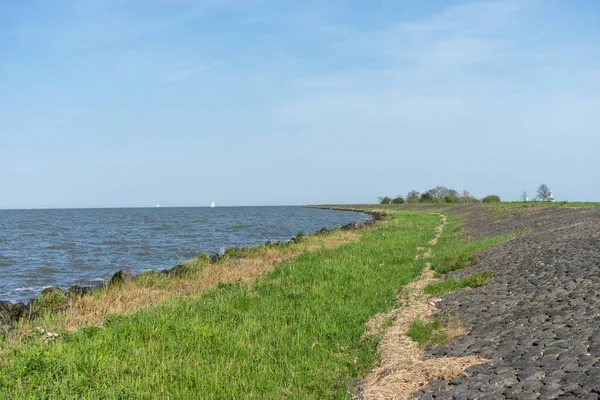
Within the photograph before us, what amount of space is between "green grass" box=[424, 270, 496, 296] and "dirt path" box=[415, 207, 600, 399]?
0.38 m

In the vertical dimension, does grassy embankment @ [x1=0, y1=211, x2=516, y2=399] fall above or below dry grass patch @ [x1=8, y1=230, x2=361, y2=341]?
above

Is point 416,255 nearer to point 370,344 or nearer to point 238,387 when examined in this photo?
point 370,344

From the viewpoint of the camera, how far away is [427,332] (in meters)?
11.6

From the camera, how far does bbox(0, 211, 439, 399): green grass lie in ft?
28.8

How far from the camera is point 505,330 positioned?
10.4 m

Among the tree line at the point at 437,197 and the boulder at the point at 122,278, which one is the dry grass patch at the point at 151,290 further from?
the tree line at the point at 437,197

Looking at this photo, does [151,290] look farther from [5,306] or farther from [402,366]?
[402,366]

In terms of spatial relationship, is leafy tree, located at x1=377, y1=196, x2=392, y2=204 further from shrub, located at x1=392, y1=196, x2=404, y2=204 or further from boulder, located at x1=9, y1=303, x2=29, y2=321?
boulder, located at x1=9, y1=303, x2=29, y2=321

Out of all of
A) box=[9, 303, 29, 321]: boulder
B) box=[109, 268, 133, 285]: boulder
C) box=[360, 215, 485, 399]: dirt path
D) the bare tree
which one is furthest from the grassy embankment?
the bare tree

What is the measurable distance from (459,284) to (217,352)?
29.4ft

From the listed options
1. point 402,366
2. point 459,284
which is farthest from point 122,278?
point 402,366

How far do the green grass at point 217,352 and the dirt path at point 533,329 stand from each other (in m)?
2.15

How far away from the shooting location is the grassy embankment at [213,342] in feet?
29.1

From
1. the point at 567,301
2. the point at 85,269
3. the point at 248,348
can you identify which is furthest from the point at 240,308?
the point at 85,269
